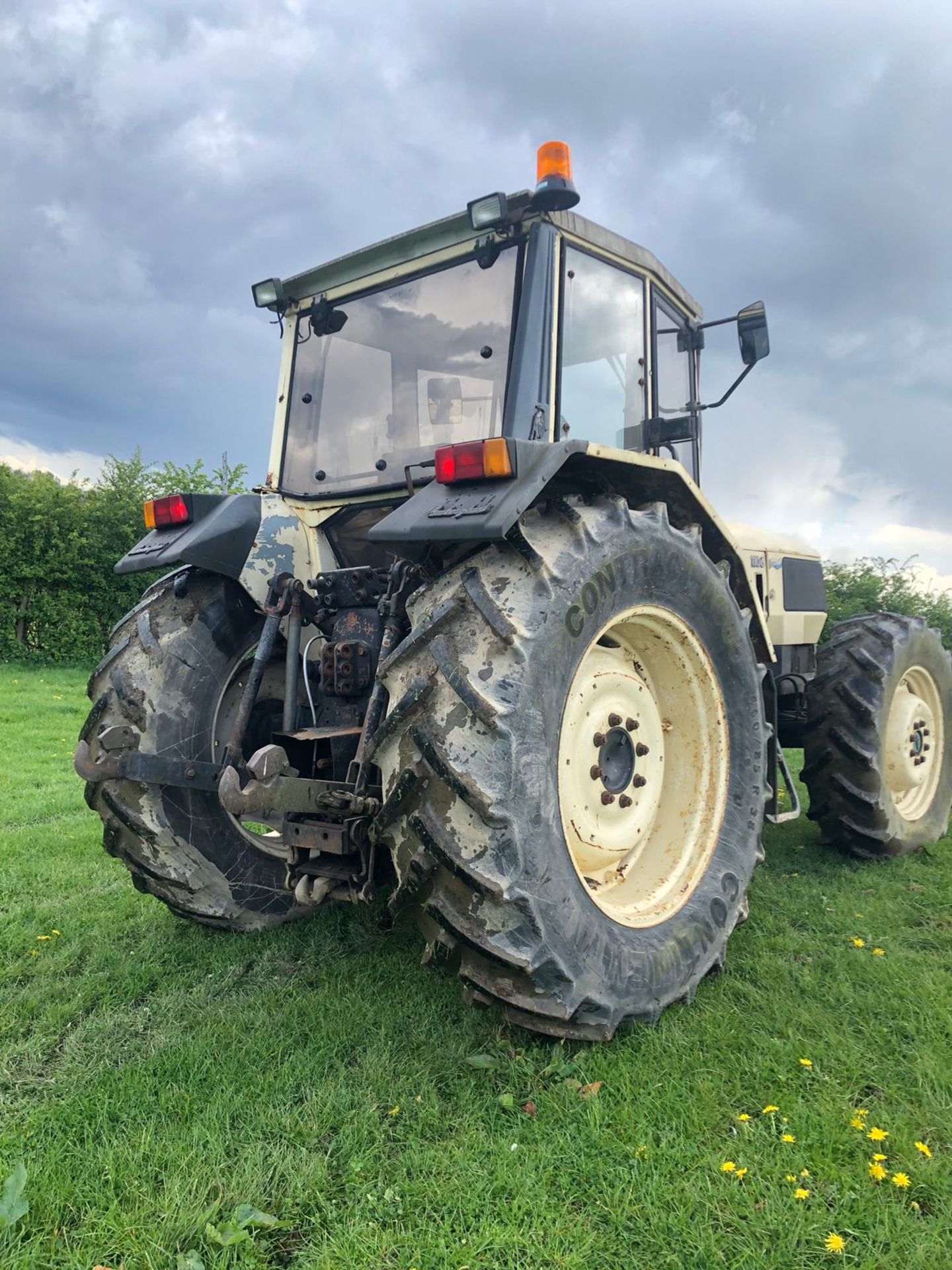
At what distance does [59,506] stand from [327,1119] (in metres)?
13.8

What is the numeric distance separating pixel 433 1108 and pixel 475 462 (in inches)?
65.5

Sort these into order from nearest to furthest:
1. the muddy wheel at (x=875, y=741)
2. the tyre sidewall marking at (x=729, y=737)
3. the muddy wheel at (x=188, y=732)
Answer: the tyre sidewall marking at (x=729, y=737) → the muddy wheel at (x=188, y=732) → the muddy wheel at (x=875, y=741)

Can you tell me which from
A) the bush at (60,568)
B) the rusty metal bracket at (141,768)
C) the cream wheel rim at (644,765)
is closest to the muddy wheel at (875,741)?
the cream wheel rim at (644,765)

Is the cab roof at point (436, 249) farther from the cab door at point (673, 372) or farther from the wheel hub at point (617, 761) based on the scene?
the wheel hub at point (617, 761)

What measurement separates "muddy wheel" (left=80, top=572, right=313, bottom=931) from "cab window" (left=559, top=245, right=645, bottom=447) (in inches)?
59.0

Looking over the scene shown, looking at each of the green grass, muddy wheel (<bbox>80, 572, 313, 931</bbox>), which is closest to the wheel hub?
the green grass

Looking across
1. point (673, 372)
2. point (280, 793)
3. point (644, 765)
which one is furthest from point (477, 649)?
point (673, 372)

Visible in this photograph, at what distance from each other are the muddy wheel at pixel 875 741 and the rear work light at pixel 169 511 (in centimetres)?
319

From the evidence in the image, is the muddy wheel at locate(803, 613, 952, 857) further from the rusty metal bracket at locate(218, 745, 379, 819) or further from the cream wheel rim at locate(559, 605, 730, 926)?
the rusty metal bracket at locate(218, 745, 379, 819)

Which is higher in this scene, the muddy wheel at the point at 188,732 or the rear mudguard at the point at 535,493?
the rear mudguard at the point at 535,493

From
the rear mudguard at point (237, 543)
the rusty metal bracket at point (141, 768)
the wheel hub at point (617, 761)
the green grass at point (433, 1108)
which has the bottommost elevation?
the green grass at point (433, 1108)

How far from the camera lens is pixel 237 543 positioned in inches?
121

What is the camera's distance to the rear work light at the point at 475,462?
2207 mm

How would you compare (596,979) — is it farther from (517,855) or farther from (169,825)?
(169,825)
